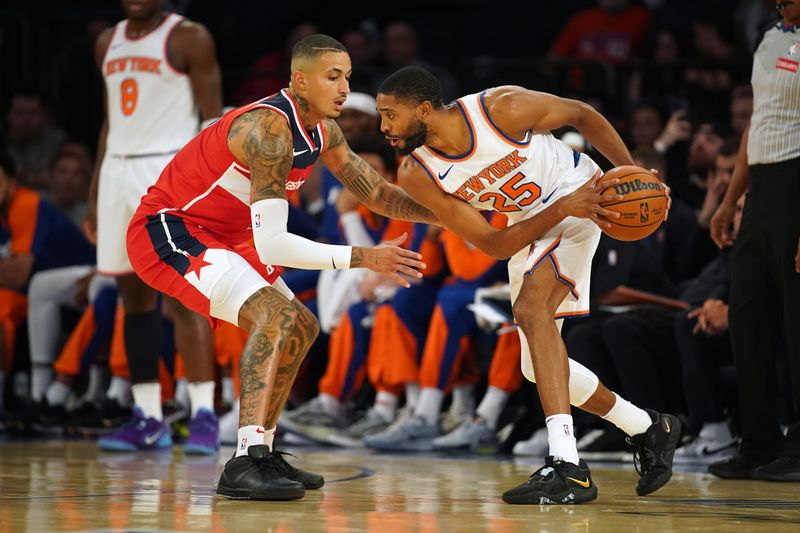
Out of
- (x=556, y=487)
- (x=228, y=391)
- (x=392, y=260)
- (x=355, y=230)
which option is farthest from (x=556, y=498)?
(x=228, y=391)

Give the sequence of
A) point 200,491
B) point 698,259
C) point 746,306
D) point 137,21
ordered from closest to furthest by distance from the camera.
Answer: point 200,491 → point 746,306 → point 137,21 → point 698,259

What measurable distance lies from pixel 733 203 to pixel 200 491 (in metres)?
2.75

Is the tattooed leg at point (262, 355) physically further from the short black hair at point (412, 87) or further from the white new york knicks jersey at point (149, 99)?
the white new york knicks jersey at point (149, 99)

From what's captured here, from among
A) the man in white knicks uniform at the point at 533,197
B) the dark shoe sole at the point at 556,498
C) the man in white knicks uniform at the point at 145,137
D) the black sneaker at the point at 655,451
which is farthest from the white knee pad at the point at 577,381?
the man in white knicks uniform at the point at 145,137

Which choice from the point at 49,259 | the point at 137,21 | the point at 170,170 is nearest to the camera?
the point at 170,170

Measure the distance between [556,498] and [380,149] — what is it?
3.98 metres

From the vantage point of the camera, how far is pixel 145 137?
22.5 ft

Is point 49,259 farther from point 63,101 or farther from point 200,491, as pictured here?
point 200,491

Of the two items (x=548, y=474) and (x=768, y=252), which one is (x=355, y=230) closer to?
(x=768, y=252)

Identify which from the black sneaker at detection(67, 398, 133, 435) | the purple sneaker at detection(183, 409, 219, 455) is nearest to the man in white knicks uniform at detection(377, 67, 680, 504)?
the purple sneaker at detection(183, 409, 219, 455)

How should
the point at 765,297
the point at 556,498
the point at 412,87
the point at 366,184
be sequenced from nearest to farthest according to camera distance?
1. the point at 556,498
2. the point at 412,87
3. the point at 366,184
4. the point at 765,297

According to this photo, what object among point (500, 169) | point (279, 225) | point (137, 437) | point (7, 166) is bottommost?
point (137, 437)

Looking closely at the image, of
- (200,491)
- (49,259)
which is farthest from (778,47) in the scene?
(49,259)

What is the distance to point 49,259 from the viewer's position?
9.11m
